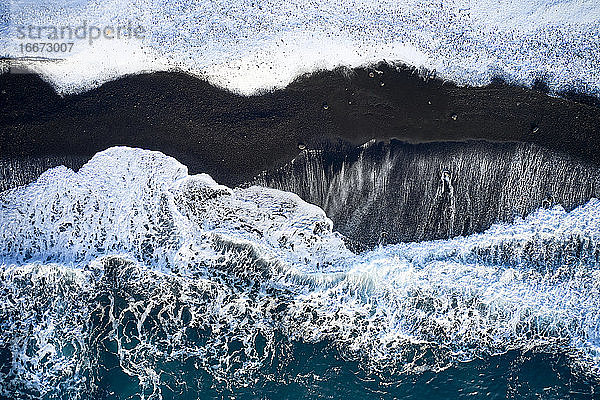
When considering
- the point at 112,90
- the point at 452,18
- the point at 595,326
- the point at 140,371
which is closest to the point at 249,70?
the point at 112,90

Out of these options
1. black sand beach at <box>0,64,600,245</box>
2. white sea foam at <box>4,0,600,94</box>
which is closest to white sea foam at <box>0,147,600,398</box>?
black sand beach at <box>0,64,600,245</box>

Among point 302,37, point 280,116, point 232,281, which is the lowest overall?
point 232,281

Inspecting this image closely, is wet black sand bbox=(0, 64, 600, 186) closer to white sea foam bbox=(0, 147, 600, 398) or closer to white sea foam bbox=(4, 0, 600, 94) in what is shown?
white sea foam bbox=(4, 0, 600, 94)

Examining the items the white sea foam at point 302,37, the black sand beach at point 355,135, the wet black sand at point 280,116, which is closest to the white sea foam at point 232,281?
the black sand beach at point 355,135

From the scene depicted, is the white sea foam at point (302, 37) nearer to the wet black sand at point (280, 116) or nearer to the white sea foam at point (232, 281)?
the wet black sand at point (280, 116)

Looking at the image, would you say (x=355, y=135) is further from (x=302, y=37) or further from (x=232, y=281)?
(x=232, y=281)

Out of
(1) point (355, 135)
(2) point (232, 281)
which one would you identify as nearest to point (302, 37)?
(1) point (355, 135)
